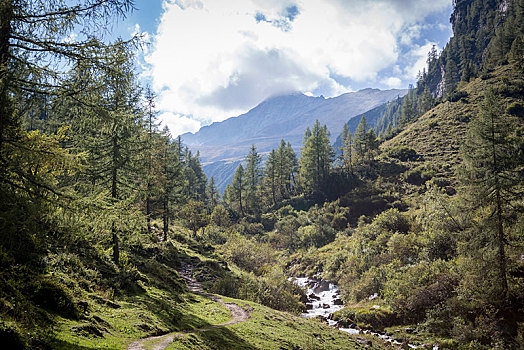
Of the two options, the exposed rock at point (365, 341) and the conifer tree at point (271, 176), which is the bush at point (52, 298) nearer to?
the exposed rock at point (365, 341)

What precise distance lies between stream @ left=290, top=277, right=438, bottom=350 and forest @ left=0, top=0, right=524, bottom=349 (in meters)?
0.87

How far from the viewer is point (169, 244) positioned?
3039cm

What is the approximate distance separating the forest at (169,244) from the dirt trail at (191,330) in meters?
0.35

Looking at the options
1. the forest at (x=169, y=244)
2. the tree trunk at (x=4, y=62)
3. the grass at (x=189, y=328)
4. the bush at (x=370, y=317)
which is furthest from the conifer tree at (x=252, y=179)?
the tree trunk at (x=4, y=62)

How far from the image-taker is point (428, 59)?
169m

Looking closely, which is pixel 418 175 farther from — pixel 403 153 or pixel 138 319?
pixel 138 319

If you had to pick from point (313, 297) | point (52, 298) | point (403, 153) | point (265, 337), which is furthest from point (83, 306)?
point (403, 153)

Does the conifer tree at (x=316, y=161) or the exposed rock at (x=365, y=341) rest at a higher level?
the conifer tree at (x=316, y=161)

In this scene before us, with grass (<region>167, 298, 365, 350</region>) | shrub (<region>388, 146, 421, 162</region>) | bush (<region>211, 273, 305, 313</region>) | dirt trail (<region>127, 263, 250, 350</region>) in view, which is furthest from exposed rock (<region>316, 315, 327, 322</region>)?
shrub (<region>388, 146, 421, 162</region>)

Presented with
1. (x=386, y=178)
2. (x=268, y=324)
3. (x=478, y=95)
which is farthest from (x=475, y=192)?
(x=478, y=95)

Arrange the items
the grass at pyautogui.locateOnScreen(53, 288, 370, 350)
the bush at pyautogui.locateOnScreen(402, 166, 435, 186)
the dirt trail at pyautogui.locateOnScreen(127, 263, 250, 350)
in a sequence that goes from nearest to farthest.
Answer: the grass at pyautogui.locateOnScreen(53, 288, 370, 350), the dirt trail at pyautogui.locateOnScreen(127, 263, 250, 350), the bush at pyautogui.locateOnScreen(402, 166, 435, 186)

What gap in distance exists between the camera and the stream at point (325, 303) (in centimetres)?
2112

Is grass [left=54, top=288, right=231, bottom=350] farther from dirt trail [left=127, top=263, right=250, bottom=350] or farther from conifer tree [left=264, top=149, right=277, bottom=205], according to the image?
conifer tree [left=264, top=149, right=277, bottom=205]

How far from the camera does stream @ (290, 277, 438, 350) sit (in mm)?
21120
